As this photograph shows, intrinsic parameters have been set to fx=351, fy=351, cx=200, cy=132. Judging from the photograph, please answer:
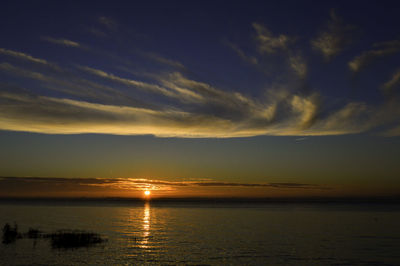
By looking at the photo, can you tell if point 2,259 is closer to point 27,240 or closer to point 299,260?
point 27,240

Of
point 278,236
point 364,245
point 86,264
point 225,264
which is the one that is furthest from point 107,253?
point 364,245

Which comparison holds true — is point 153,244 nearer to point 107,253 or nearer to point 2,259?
point 107,253

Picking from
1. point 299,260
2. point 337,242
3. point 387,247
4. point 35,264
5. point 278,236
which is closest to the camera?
point 35,264

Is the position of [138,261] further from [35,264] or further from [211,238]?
[211,238]

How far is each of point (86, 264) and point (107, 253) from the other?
6.48 meters

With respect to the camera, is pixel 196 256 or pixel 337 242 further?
pixel 337 242

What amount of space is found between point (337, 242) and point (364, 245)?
440 centimetres

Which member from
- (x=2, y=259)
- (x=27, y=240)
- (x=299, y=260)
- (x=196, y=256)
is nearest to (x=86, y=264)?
(x=2, y=259)

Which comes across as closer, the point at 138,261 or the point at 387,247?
the point at 138,261

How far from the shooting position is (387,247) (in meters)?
52.6

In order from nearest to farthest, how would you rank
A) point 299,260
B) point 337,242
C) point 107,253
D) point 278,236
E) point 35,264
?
point 35,264 → point 299,260 → point 107,253 → point 337,242 → point 278,236

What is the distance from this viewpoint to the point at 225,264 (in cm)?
4031

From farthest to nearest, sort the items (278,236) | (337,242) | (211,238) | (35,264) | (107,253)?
(278,236) < (211,238) < (337,242) < (107,253) < (35,264)

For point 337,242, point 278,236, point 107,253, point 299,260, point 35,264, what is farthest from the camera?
A: point 278,236
